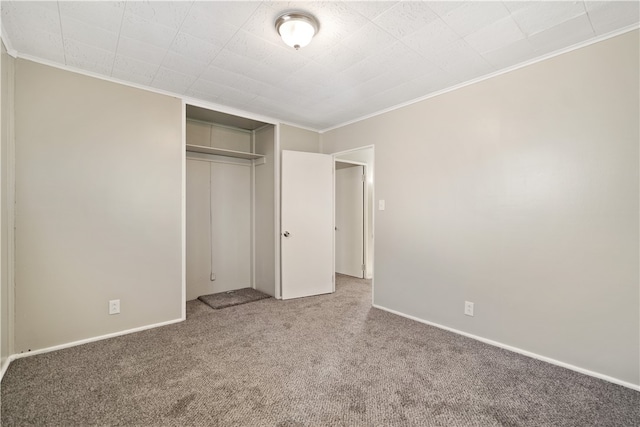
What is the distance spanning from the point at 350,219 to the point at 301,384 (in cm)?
353

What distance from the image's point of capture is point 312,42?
2.09 meters

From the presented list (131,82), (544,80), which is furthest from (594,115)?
(131,82)

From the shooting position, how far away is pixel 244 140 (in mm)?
4359

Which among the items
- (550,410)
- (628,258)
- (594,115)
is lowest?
(550,410)

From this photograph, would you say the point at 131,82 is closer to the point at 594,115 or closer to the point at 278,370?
the point at 278,370

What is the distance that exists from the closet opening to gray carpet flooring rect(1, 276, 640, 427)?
1253 millimetres

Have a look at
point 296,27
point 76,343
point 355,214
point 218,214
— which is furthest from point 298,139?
point 76,343

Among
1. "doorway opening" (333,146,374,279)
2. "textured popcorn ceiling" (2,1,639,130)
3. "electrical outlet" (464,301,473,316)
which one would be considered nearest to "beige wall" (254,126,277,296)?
"textured popcorn ceiling" (2,1,639,130)

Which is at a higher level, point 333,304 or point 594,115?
point 594,115

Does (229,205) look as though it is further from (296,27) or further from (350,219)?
(296,27)

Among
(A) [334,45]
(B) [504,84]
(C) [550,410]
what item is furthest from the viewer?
(B) [504,84]

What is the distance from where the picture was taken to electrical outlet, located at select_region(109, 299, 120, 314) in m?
2.67

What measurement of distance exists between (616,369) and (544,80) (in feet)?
7.01

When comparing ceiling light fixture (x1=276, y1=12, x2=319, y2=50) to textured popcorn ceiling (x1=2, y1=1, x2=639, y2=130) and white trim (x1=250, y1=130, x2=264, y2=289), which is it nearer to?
textured popcorn ceiling (x1=2, y1=1, x2=639, y2=130)
